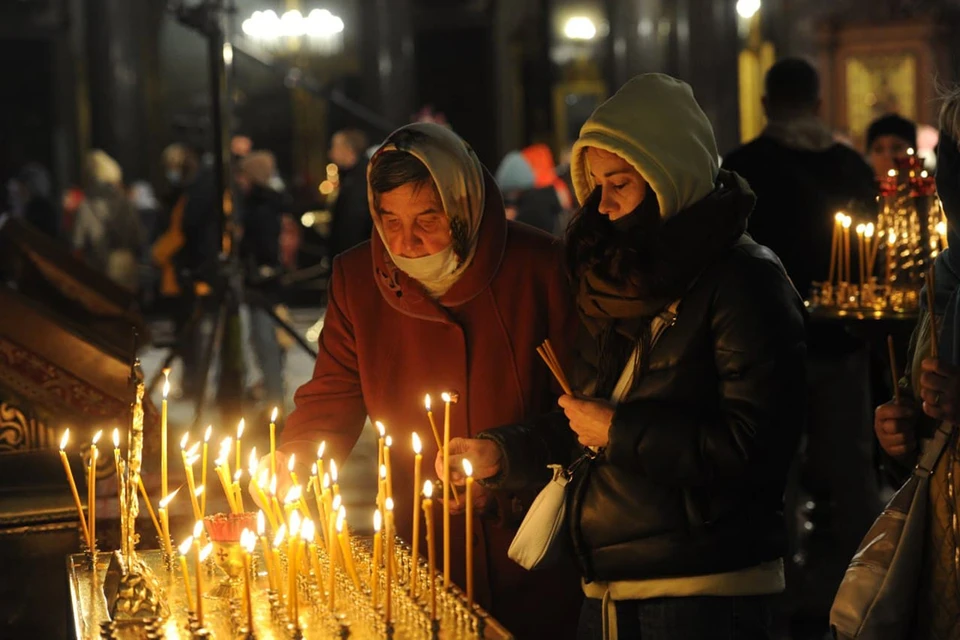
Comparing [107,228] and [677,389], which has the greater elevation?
[107,228]

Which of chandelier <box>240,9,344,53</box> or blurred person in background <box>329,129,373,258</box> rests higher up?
chandelier <box>240,9,344,53</box>

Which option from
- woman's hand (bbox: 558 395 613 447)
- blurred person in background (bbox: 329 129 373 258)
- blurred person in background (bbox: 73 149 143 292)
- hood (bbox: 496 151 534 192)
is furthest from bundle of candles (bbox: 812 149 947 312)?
blurred person in background (bbox: 73 149 143 292)

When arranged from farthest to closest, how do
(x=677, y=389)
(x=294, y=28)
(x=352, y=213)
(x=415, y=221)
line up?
(x=294, y=28) < (x=352, y=213) < (x=415, y=221) < (x=677, y=389)

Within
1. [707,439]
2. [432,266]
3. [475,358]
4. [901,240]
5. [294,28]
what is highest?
[294,28]

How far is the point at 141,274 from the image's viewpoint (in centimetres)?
1681

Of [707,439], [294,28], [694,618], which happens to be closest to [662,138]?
[707,439]

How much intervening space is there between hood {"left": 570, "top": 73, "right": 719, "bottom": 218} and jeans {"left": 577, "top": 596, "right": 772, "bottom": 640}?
0.74 metres

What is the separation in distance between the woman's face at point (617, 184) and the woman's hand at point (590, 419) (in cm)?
36

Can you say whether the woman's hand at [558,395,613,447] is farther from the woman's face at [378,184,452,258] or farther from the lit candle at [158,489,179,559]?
the lit candle at [158,489,179,559]

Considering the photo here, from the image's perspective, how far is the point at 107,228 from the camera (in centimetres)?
1422

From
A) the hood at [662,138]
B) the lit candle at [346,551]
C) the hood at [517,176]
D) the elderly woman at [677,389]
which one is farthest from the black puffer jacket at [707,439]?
the hood at [517,176]

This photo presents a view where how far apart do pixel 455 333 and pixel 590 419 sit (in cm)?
59

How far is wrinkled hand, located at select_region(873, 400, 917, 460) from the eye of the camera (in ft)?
9.64

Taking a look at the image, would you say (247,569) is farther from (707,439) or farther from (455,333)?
(455,333)
